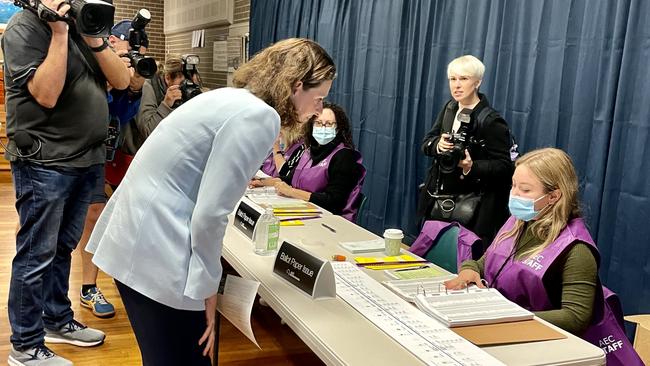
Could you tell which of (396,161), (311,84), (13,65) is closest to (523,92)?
(396,161)

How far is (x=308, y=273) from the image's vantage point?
1668 millimetres

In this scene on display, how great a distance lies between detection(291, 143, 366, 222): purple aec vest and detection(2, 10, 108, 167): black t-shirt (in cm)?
114

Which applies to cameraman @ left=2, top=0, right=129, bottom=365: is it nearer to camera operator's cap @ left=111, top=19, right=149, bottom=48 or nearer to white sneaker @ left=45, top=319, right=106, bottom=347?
white sneaker @ left=45, top=319, right=106, bottom=347

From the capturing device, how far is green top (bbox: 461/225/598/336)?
1645mm

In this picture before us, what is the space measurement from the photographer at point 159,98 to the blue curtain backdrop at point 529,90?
4.14ft

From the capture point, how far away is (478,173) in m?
2.72

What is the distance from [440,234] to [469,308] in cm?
79

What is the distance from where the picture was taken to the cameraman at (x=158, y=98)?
413 centimetres

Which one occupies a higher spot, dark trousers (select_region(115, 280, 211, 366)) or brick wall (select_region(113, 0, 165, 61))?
brick wall (select_region(113, 0, 165, 61))

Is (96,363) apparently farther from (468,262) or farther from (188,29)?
(188,29)

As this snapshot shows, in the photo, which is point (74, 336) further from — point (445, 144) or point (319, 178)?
point (445, 144)

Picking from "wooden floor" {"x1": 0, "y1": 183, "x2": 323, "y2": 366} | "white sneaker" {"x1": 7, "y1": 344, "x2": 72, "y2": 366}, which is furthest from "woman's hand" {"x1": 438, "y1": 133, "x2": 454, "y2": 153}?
"white sneaker" {"x1": 7, "y1": 344, "x2": 72, "y2": 366}

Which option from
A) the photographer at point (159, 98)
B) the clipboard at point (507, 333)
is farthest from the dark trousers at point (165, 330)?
the photographer at point (159, 98)

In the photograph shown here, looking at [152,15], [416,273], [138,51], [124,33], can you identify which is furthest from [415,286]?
[152,15]
